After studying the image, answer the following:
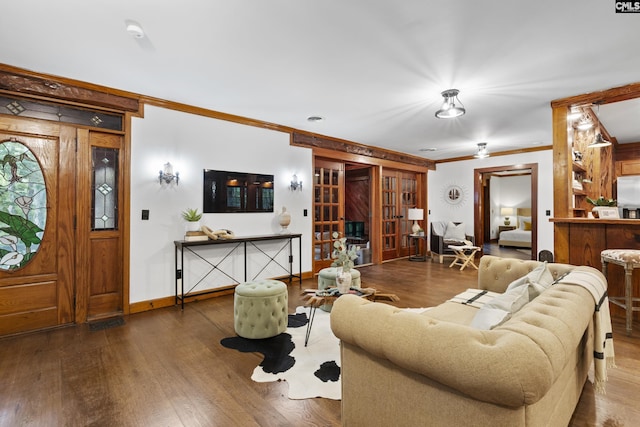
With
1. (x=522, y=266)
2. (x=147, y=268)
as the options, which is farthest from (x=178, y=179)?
(x=522, y=266)

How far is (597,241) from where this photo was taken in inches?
131

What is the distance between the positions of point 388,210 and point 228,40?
5.34 meters

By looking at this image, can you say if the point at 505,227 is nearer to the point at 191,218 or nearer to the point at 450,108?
the point at 450,108

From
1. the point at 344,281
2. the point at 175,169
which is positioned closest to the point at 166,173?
the point at 175,169

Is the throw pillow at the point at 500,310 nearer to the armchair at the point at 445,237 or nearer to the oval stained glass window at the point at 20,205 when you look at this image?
the oval stained glass window at the point at 20,205

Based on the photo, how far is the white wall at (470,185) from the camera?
6309 mm

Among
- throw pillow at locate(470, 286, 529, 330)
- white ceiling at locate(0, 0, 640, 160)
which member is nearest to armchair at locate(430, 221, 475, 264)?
white ceiling at locate(0, 0, 640, 160)

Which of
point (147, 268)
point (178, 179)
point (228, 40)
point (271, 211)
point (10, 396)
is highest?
point (228, 40)

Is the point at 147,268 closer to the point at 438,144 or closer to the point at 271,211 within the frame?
the point at 271,211

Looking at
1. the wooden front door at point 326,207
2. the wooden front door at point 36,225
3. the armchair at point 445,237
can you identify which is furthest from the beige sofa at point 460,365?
the armchair at point 445,237

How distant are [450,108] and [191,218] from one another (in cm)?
329

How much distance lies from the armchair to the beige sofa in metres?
5.17

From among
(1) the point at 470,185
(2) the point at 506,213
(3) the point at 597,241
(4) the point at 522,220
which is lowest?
(3) the point at 597,241

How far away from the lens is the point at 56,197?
10.2 feet
